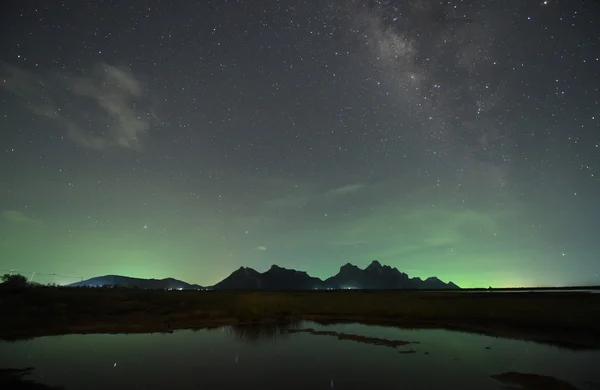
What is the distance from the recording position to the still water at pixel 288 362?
14.4m

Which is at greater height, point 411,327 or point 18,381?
point 18,381

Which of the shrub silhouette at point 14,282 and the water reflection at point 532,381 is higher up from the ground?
the shrub silhouette at point 14,282

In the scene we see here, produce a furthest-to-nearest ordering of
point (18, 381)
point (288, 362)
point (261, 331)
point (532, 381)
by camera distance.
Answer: point (261, 331)
point (288, 362)
point (532, 381)
point (18, 381)

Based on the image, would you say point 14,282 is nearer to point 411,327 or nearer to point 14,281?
point 14,281

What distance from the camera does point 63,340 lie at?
23906 millimetres

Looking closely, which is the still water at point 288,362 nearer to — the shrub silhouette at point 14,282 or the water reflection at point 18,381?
the water reflection at point 18,381

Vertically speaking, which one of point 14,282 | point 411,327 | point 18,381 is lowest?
point 411,327

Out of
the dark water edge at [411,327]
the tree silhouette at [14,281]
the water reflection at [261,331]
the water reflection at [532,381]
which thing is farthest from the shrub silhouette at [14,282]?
the water reflection at [532,381]

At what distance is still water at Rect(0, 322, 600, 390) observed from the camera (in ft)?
47.3

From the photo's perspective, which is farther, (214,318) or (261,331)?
(214,318)

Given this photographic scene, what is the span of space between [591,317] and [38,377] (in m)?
44.6

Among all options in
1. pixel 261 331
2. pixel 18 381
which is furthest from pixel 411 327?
pixel 18 381

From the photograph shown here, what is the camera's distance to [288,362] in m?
18.6

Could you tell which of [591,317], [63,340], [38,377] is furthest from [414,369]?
[591,317]
